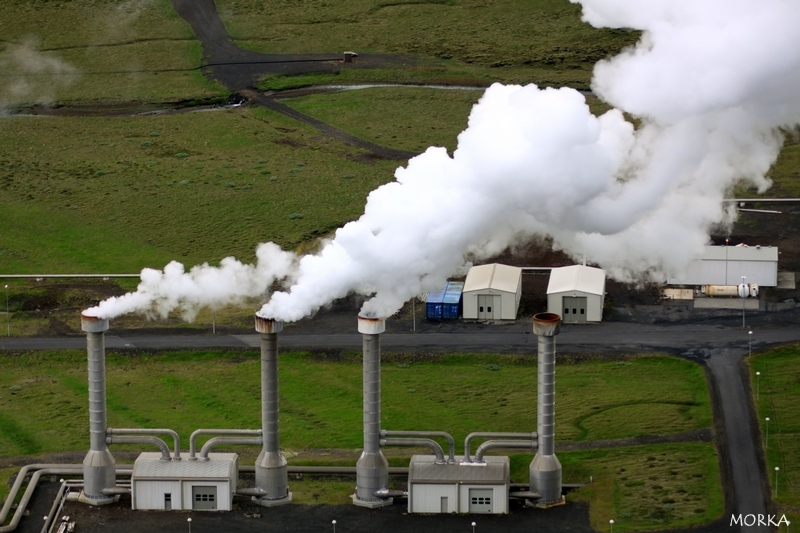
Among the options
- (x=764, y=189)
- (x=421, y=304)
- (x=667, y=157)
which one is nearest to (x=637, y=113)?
(x=667, y=157)

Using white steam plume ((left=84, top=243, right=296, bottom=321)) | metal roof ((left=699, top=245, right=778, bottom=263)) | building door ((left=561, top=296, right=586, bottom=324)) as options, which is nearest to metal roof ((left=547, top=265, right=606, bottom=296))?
building door ((left=561, top=296, right=586, bottom=324))

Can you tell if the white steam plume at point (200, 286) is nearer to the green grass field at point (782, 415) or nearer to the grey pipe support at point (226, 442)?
the grey pipe support at point (226, 442)

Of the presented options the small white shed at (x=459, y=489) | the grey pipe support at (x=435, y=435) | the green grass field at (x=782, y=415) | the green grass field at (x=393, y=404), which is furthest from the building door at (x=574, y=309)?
the small white shed at (x=459, y=489)

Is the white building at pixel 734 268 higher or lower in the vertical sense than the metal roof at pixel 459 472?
higher

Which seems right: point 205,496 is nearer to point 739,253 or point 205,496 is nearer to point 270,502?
point 270,502

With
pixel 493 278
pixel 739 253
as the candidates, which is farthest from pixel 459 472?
pixel 739 253
